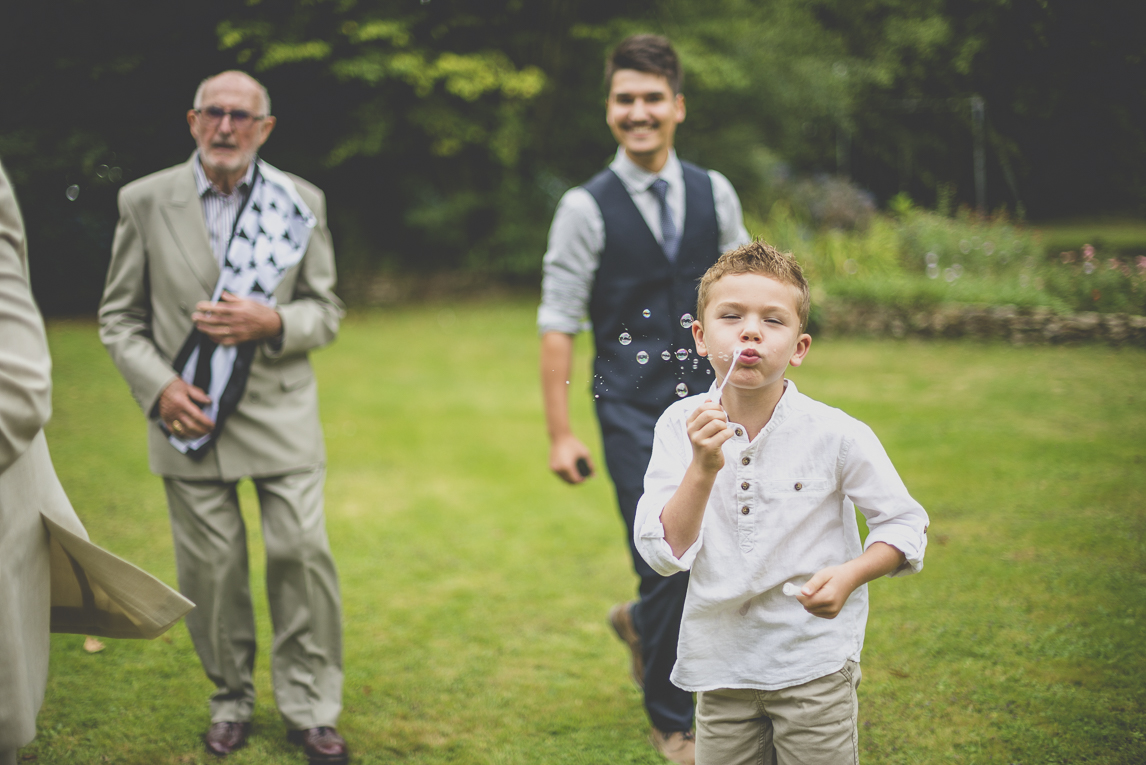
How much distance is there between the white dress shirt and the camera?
3.40 metres

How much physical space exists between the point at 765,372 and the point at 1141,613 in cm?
254

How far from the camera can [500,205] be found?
16.5 metres

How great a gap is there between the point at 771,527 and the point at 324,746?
203cm

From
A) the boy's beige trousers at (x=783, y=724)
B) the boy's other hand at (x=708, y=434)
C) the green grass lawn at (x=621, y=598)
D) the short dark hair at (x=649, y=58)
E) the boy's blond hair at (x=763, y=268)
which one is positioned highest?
the short dark hair at (x=649, y=58)

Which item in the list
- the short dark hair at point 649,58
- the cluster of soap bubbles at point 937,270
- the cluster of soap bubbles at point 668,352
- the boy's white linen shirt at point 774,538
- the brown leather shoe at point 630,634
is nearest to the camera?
the boy's white linen shirt at point 774,538

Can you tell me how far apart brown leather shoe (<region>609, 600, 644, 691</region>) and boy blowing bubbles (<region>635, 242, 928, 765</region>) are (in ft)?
4.97

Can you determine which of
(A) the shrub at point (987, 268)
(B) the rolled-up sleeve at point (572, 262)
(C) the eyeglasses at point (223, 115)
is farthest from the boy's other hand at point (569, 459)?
(A) the shrub at point (987, 268)

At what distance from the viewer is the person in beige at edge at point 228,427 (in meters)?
3.27

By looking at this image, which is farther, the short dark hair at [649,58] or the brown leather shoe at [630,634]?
the brown leather shoe at [630,634]

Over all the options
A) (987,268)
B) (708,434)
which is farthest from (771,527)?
(987,268)

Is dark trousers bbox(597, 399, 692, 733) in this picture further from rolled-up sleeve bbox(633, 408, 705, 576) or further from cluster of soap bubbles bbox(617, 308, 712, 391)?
rolled-up sleeve bbox(633, 408, 705, 576)

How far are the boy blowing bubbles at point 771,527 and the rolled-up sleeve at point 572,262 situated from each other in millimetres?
1223

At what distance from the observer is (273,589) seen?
11.2 feet

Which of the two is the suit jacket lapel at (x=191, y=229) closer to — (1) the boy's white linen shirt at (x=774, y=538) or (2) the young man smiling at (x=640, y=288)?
(2) the young man smiling at (x=640, y=288)
